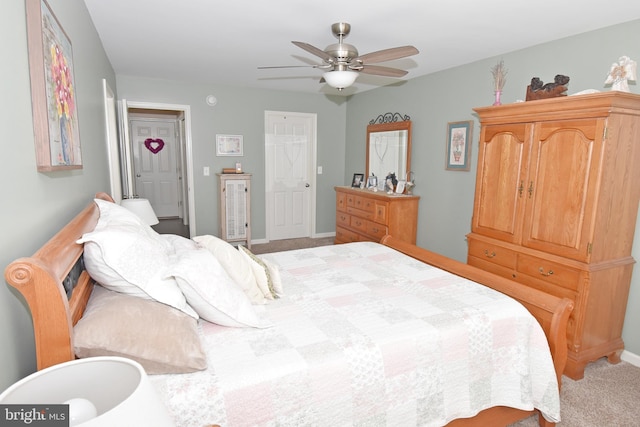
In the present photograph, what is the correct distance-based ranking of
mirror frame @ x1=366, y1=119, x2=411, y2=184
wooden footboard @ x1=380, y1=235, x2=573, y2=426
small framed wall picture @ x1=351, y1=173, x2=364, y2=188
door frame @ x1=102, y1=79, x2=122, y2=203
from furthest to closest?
small framed wall picture @ x1=351, y1=173, x2=364, y2=188 → mirror frame @ x1=366, y1=119, x2=411, y2=184 → door frame @ x1=102, y1=79, x2=122, y2=203 → wooden footboard @ x1=380, y1=235, x2=573, y2=426

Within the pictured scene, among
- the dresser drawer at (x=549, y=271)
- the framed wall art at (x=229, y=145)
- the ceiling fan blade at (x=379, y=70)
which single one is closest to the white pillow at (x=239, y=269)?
the ceiling fan blade at (x=379, y=70)

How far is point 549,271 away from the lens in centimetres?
257

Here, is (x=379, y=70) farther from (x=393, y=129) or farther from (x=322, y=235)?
(x=322, y=235)

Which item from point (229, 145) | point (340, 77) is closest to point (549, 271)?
point (340, 77)

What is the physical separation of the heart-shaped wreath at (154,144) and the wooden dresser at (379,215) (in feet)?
14.9

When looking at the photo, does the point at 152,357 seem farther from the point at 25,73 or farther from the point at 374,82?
the point at 374,82

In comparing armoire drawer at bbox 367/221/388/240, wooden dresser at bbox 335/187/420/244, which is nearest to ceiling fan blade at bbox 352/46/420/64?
wooden dresser at bbox 335/187/420/244

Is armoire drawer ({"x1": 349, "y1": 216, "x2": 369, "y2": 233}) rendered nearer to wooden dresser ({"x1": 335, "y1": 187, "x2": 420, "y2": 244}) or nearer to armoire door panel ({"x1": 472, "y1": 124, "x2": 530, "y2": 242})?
wooden dresser ({"x1": 335, "y1": 187, "x2": 420, "y2": 244})

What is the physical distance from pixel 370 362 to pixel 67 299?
42.9 inches

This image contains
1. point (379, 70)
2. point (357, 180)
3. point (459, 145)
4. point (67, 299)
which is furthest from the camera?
point (357, 180)

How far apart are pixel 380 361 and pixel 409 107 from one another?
378cm

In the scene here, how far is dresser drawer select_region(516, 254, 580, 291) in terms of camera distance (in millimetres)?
2428

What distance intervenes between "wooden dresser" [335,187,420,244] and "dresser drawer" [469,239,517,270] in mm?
1271

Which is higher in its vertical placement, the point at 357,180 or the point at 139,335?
the point at 357,180
